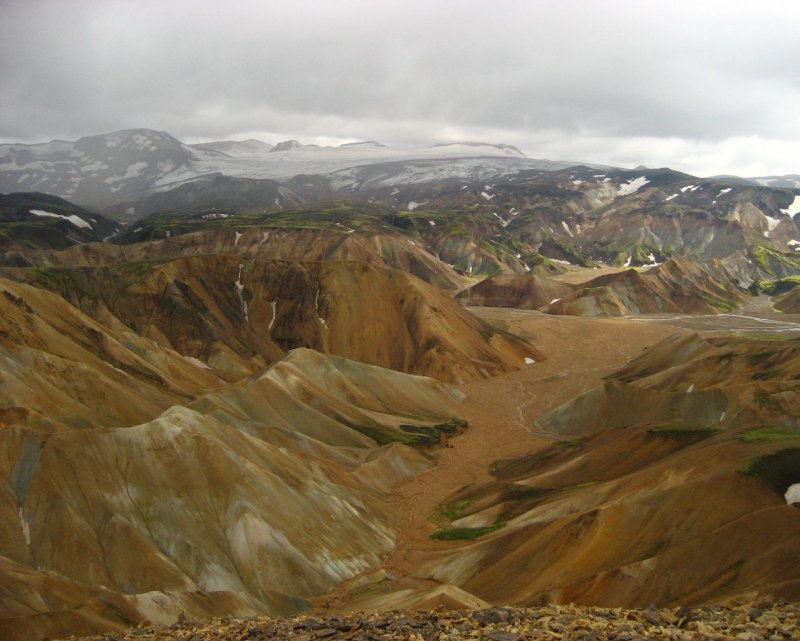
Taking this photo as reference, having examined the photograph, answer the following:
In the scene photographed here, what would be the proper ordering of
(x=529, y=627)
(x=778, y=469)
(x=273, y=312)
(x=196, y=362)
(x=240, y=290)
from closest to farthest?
1. (x=529, y=627)
2. (x=778, y=469)
3. (x=196, y=362)
4. (x=273, y=312)
5. (x=240, y=290)

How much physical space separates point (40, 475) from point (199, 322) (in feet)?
213

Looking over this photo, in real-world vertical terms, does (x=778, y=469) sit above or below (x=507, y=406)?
above

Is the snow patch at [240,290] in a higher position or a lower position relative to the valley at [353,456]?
higher

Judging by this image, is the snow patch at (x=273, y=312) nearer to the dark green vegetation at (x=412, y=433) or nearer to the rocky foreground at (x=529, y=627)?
the dark green vegetation at (x=412, y=433)

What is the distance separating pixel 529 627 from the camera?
791 inches

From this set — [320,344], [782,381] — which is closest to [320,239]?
[320,344]

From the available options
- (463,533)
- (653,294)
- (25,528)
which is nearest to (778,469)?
(463,533)

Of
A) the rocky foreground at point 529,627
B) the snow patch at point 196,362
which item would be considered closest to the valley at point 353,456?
the snow patch at point 196,362

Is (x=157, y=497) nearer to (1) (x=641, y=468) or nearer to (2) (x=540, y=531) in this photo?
(2) (x=540, y=531)

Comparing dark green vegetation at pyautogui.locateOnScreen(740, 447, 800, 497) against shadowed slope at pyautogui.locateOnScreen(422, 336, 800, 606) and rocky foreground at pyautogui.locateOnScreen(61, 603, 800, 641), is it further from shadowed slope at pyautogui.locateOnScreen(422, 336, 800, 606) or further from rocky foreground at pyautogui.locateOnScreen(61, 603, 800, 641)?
rocky foreground at pyautogui.locateOnScreen(61, 603, 800, 641)

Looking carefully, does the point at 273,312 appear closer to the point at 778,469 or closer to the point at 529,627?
the point at 778,469

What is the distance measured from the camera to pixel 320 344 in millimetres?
111750

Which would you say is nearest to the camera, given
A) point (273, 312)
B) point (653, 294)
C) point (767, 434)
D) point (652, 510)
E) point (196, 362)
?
point (652, 510)

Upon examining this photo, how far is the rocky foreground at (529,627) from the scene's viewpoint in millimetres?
18672
